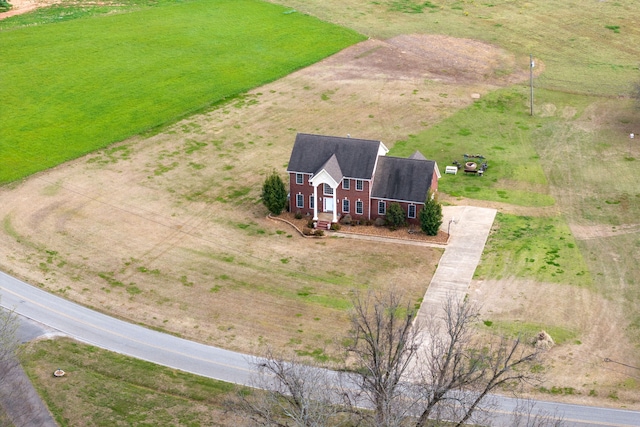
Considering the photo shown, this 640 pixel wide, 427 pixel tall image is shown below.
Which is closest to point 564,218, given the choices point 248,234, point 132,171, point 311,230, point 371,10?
point 311,230

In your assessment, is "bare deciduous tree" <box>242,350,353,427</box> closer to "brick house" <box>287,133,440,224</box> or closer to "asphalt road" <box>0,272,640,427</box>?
"asphalt road" <box>0,272,640,427</box>

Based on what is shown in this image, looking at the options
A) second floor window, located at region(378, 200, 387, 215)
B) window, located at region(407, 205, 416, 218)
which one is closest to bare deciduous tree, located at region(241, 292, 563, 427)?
window, located at region(407, 205, 416, 218)

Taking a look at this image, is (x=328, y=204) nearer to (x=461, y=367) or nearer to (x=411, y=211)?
(x=411, y=211)

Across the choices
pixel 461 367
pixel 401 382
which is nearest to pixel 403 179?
pixel 401 382

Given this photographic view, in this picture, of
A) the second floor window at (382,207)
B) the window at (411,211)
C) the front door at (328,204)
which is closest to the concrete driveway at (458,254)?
the window at (411,211)

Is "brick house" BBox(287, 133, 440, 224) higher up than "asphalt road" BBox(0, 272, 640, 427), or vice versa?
"brick house" BBox(287, 133, 440, 224)
